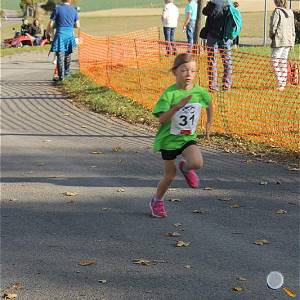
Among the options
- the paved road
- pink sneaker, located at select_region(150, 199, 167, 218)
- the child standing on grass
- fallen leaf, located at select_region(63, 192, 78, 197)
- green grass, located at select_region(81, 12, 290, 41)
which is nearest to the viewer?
the paved road

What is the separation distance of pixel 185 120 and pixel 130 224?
3.28 feet

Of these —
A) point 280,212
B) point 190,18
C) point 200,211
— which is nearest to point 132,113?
point 200,211

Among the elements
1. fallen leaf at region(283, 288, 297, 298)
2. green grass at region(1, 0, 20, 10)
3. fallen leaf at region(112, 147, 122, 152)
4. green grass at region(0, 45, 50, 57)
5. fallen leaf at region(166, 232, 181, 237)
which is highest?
green grass at region(1, 0, 20, 10)

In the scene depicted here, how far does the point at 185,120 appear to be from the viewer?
22.5 ft

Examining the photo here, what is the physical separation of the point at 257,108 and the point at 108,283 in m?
7.59

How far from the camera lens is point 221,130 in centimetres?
1136

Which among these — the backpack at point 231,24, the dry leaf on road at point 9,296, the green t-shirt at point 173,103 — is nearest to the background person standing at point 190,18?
the backpack at point 231,24

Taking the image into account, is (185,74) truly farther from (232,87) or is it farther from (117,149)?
(232,87)

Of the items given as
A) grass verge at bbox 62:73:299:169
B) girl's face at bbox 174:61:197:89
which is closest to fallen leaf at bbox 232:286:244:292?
girl's face at bbox 174:61:197:89

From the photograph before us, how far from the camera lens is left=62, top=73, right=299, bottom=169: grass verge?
31.6 feet

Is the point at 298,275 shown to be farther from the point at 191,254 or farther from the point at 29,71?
the point at 29,71

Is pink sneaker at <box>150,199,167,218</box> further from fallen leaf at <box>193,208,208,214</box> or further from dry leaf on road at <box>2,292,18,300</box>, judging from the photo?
dry leaf on road at <box>2,292,18,300</box>

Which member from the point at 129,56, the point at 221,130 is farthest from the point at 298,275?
the point at 129,56

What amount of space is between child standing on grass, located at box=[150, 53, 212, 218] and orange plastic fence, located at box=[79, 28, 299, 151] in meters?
2.24
